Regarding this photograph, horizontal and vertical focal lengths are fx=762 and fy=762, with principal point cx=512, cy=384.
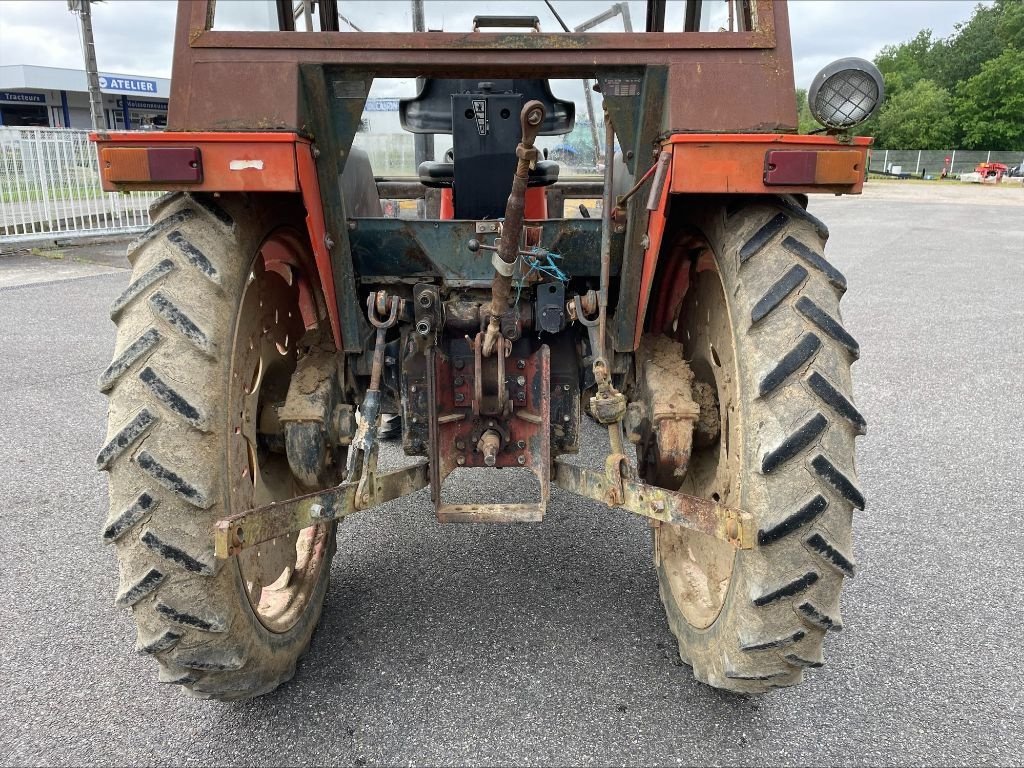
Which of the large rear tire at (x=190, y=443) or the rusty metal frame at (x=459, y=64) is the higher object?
the rusty metal frame at (x=459, y=64)

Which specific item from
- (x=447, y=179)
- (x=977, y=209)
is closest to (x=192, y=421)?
(x=447, y=179)

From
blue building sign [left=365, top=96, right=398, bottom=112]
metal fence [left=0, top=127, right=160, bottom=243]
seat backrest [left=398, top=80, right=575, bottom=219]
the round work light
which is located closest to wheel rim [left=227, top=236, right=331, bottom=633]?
seat backrest [left=398, top=80, right=575, bottom=219]

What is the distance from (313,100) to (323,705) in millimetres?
2018

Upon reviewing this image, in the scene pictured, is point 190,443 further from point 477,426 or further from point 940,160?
point 940,160

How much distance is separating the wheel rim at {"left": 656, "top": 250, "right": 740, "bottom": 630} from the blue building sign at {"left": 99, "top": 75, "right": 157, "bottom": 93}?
148 ft

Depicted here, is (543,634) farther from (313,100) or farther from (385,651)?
(313,100)

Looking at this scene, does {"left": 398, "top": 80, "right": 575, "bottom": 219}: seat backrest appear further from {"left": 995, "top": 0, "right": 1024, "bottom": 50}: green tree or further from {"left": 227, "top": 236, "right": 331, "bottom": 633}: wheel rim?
{"left": 995, "top": 0, "right": 1024, "bottom": 50}: green tree

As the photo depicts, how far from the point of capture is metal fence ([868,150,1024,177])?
5625 cm

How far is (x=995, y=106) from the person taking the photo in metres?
61.6

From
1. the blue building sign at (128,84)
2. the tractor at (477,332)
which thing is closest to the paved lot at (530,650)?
the tractor at (477,332)

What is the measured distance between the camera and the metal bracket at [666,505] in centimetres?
212

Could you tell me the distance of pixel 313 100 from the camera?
2.30m

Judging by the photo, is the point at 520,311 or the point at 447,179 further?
the point at 447,179

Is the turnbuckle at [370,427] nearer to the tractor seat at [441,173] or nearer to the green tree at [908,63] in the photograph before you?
the tractor seat at [441,173]
